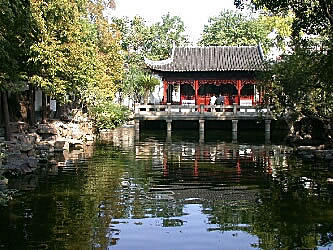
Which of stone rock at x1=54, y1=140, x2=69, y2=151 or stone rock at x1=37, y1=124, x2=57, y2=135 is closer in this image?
stone rock at x1=54, y1=140, x2=69, y2=151

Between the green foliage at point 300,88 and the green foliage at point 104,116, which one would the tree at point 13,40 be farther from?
the green foliage at point 104,116

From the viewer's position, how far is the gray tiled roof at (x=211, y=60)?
3316 cm

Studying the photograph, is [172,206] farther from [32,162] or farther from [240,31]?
[240,31]

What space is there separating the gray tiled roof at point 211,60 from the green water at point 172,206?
623 inches

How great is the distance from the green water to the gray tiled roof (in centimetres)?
1583

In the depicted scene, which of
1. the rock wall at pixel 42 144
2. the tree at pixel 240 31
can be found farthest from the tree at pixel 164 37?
the rock wall at pixel 42 144

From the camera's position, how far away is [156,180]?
1351cm

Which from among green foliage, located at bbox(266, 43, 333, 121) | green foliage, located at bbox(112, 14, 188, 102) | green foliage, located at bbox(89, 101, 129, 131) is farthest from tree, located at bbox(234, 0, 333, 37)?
green foliage, located at bbox(112, 14, 188, 102)

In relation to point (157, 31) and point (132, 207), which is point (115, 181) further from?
point (157, 31)

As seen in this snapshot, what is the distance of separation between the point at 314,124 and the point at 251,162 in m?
7.14

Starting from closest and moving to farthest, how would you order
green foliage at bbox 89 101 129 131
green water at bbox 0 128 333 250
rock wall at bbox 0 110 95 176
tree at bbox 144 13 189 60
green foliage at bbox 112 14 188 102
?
green water at bbox 0 128 333 250
rock wall at bbox 0 110 95 176
green foliage at bbox 89 101 129 131
green foliage at bbox 112 14 188 102
tree at bbox 144 13 189 60

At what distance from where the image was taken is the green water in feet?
26.1

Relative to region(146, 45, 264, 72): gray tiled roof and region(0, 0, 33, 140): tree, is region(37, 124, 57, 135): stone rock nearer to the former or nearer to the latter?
region(0, 0, 33, 140): tree

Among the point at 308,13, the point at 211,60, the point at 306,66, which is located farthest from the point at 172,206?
the point at 211,60
